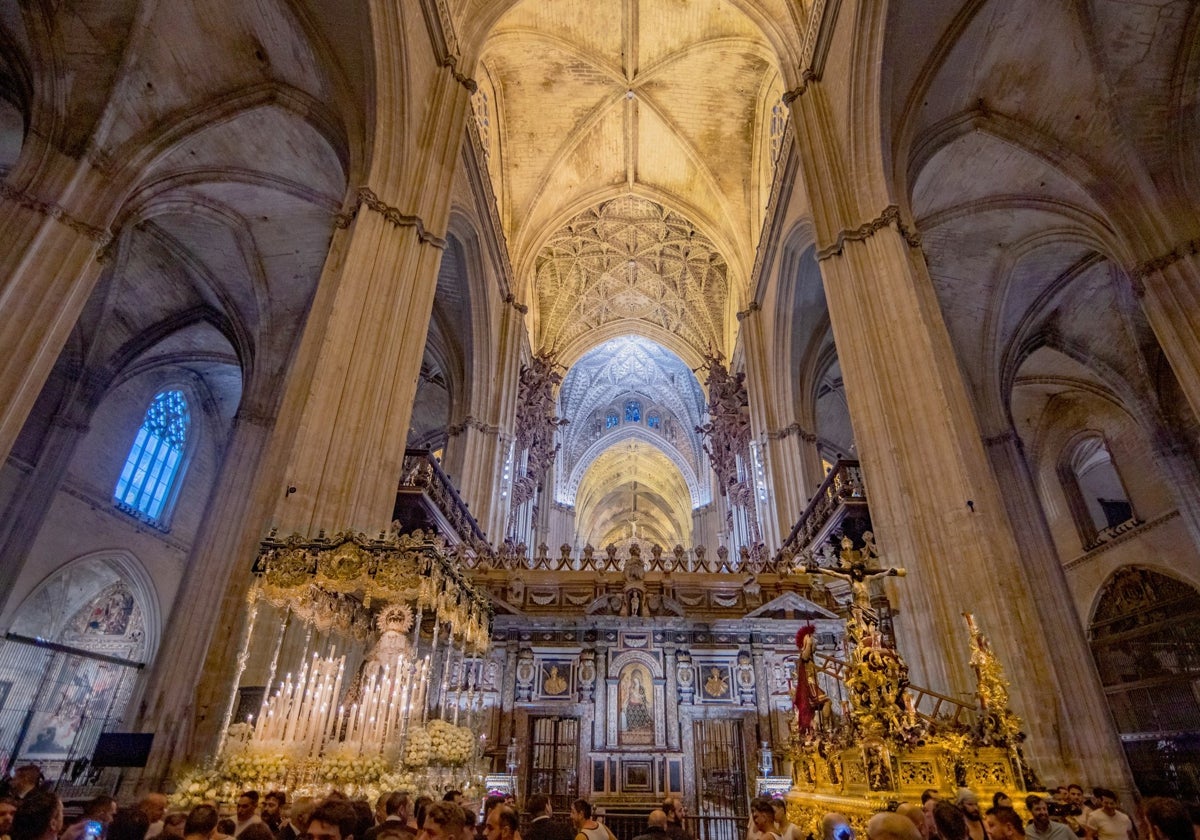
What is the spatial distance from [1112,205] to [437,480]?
499 inches

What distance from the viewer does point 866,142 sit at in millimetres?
10102

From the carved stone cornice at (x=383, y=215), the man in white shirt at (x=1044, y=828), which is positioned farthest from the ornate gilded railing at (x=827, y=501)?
the carved stone cornice at (x=383, y=215)

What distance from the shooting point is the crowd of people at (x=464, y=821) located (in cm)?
219

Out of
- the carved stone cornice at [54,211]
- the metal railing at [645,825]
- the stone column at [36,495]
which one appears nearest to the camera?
the metal railing at [645,825]

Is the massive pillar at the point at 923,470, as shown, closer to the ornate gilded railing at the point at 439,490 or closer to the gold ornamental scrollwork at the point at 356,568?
the gold ornamental scrollwork at the point at 356,568

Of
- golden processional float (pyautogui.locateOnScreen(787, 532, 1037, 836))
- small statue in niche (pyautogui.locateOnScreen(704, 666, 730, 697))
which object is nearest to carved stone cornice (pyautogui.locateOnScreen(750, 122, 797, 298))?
small statue in niche (pyautogui.locateOnScreen(704, 666, 730, 697))

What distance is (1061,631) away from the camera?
38.8 feet

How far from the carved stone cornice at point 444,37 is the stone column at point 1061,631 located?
12393mm

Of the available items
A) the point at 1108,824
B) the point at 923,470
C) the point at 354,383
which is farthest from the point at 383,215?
the point at 1108,824

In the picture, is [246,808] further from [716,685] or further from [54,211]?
[54,211]

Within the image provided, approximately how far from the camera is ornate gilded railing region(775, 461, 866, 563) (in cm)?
1073

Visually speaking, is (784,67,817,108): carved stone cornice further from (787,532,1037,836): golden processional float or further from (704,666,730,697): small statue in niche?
(704,666,730,697): small statue in niche

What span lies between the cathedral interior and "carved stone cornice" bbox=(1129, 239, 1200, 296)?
69 mm

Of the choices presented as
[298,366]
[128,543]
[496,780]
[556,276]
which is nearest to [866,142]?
[298,366]
